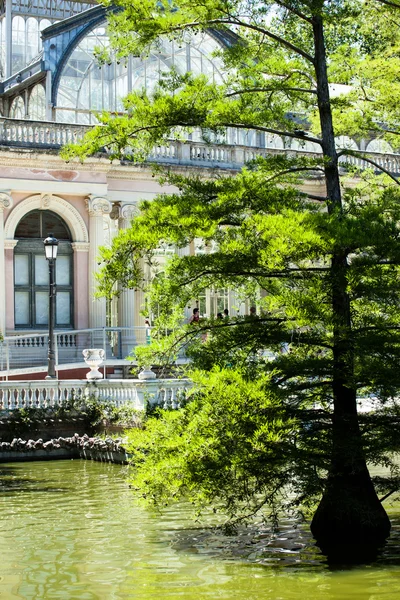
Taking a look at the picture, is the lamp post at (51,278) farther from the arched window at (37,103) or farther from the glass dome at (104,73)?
the arched window at (37,103)

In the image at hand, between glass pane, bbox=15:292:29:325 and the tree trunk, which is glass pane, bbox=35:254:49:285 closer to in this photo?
glass pane, bbox=15:292:29:325

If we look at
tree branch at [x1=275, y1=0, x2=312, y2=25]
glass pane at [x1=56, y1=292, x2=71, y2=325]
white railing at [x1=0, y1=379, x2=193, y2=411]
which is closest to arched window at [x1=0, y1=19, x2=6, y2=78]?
glass pane at [x1=56, y1=292, x2=71, y2=325]

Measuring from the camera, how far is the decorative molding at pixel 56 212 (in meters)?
27.4

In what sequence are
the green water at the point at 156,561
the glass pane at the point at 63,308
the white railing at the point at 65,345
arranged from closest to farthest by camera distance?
1. the green water at the point at 156,561
2. the white railing at the point at 65,345
3. the glass pane at the point at 63,308

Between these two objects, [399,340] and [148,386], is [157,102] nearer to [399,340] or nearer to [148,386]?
[399,340]

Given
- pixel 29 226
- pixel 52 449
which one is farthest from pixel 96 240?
pixel 52 449

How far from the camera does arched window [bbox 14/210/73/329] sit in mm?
27928

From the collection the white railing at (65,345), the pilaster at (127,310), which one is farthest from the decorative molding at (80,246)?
the white railing at (65,345)

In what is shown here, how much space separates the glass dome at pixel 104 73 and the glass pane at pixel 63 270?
144 inches

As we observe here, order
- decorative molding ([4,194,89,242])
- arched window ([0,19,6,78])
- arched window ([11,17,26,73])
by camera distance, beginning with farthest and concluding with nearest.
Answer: arched window ([0,19,6,78]) < arched window ([11,17,26,73]) < decorative molding ([4,194,89,242])

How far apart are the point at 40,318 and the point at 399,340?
17.9 m

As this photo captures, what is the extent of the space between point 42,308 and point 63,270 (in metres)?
1.15

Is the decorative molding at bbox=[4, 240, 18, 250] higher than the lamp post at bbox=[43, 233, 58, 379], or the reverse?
the decorative molding at bbox=[4, 240, 18, 250]

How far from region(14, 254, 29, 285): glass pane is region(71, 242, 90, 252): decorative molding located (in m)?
1.21
